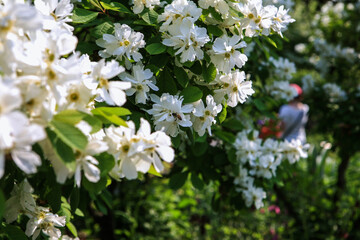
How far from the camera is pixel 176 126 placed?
1125mm

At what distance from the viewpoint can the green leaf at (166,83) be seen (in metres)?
1.19

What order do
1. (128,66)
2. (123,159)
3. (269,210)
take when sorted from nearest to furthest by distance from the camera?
(123,159), (128,66), (269,210)

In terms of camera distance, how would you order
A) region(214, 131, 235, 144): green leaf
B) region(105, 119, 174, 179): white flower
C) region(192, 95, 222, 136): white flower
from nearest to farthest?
region(105, 119, 174, 179): white flower < region(192, 95, 222, 136): white flower < region(214, 131, 235, 144): green leaf

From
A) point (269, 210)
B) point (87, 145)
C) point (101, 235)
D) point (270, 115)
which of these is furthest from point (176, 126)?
point (269, 210)

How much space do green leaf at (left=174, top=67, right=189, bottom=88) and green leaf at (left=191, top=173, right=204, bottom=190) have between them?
2.51ft

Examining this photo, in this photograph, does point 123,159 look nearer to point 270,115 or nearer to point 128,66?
point 128,66

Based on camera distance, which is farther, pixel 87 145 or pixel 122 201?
pixel 122 201

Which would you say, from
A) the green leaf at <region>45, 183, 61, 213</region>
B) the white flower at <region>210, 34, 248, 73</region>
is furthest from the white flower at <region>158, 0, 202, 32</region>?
the green leaf at <region>45, 183, 61, 213</region>

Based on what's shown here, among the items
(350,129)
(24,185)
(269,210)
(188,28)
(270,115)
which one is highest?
(188,28)

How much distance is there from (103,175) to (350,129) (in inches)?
106

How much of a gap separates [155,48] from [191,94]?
18cm

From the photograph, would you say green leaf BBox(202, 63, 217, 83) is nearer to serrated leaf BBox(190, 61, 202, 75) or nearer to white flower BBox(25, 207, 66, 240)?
serrated leaf BBox(190, 61, 202, 75)

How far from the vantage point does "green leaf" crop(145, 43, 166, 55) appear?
45.1 inches

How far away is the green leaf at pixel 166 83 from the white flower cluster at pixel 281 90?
4.13ft
